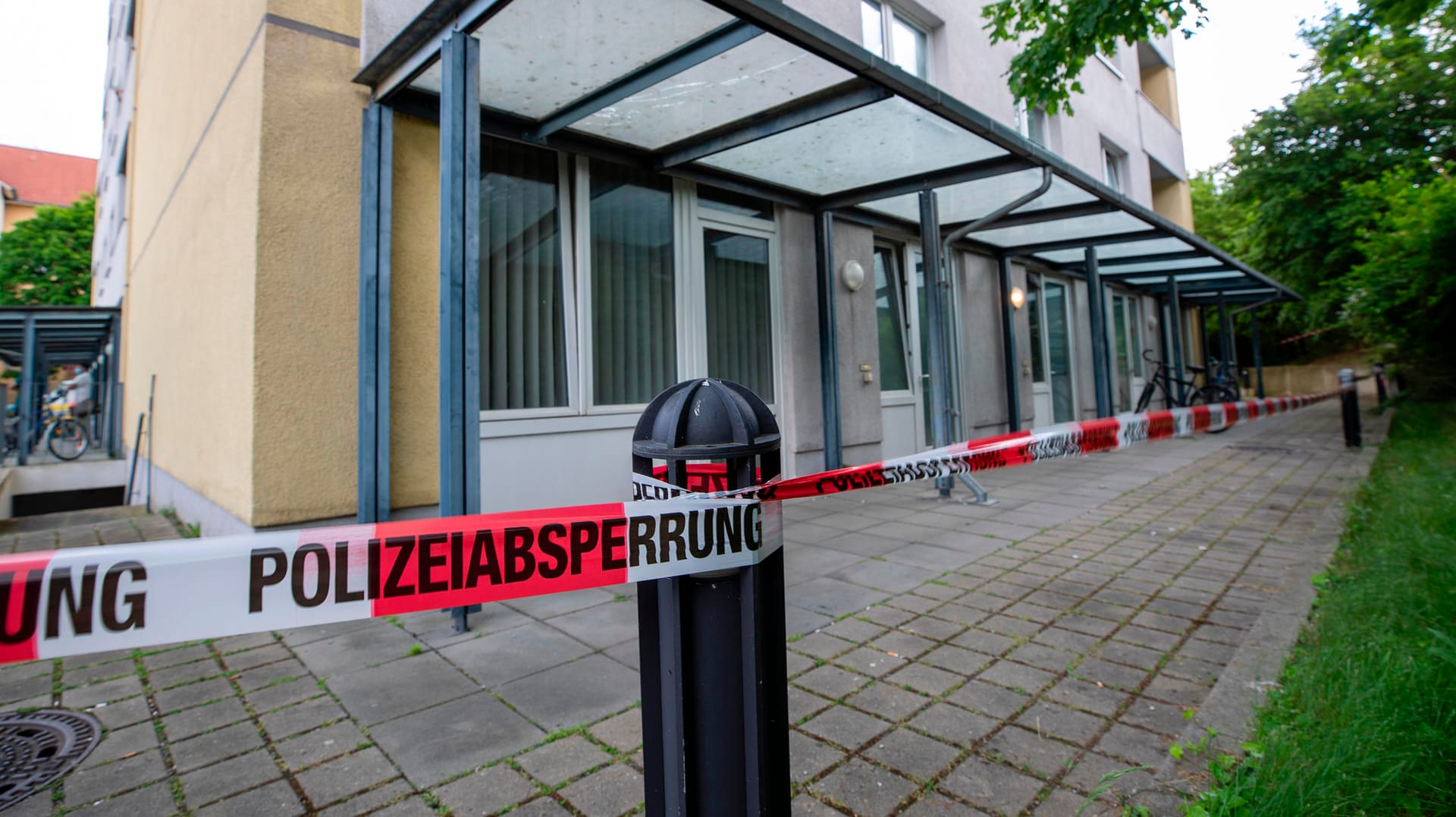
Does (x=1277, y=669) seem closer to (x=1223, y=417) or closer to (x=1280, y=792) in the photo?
(x=1280, y=792)

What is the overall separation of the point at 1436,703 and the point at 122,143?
56.1ft

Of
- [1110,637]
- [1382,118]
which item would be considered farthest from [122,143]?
[1382,118]

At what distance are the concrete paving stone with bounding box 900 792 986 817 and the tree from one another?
41807mm

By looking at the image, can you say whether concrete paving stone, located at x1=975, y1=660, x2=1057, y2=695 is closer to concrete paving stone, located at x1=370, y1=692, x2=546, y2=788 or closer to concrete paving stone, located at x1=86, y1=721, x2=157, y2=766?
concrete paving stone, located at x1=370, y1=692, x2=546, y2=788

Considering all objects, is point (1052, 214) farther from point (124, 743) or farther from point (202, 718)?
point (124, 743)

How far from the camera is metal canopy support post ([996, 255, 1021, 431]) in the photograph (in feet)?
32.1

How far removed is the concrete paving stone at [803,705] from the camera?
2.39 m

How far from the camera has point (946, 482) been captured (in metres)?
6.43

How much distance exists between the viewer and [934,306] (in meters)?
6.23

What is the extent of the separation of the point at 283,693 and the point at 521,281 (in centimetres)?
324

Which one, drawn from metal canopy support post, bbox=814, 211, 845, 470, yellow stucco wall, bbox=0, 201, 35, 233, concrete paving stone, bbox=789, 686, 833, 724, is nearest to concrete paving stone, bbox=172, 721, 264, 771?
concrete paving stone, bbox=789, 686, 833, 724

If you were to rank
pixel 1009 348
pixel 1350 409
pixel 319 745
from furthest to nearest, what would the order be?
pixel 1009 348, pixel 1350 409, pixel 319 745

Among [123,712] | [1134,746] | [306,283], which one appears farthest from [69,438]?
[1134,746]

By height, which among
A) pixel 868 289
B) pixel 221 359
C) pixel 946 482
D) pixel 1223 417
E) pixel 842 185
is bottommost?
pixel 946 482
